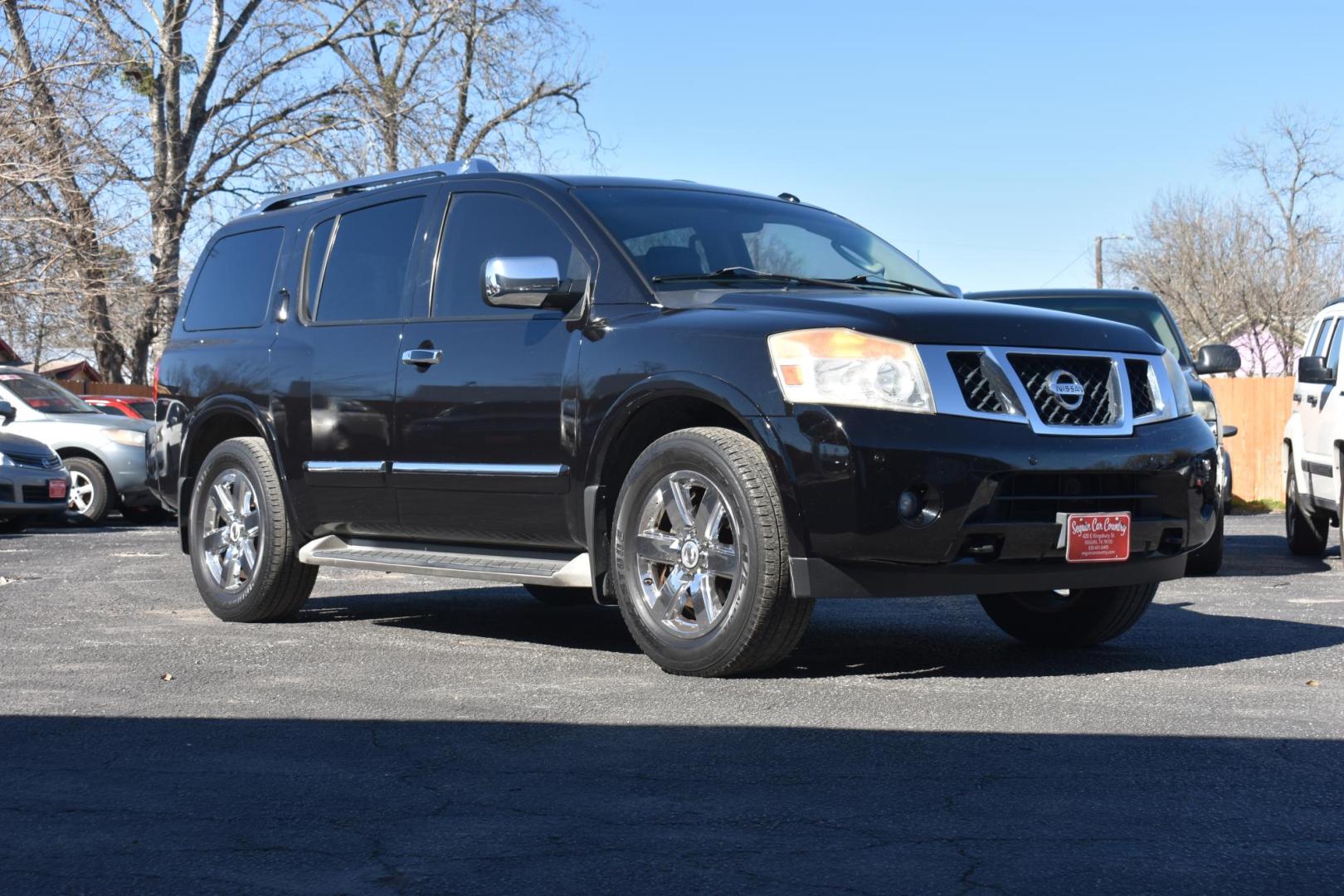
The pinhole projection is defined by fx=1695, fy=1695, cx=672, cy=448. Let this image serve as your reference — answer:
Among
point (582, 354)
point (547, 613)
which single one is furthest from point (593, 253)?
point (547, 613)

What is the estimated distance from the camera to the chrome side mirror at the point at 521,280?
6.22 m

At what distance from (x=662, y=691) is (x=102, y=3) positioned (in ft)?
80.7

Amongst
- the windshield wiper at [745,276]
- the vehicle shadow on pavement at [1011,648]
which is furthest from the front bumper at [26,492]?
the windshield wiper at [745,276]

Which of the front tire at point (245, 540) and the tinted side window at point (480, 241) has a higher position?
the tinted side window at point (480, 241)

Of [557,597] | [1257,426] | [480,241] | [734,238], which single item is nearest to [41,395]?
[557,597]

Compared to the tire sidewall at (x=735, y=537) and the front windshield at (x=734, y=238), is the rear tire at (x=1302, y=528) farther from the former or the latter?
the tire sidewall at (x=735, y=537)

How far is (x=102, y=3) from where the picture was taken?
2706 cm

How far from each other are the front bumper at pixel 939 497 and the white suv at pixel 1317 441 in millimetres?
5858

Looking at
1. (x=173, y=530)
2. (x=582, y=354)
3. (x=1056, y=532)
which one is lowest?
(x=173, y=530)

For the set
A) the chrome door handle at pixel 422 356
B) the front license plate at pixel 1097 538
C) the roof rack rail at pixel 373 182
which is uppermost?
the roof rack rail at pixel 373 182

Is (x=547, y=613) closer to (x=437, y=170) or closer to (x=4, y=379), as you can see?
(x=437, y=170)

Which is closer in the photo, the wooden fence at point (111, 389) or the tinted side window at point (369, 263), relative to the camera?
the tinted side window at point (369, 263)

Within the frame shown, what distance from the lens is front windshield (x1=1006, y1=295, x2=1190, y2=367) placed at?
38.3 ft

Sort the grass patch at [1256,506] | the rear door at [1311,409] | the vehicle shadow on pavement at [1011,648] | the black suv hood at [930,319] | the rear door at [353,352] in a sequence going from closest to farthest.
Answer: the black suv hood at [930,319]
the vehicle shadow on pavement at [1011,648]
the rear door at [353,352]
the rear door at [1311,409]
the grass patch at [1256,506]
